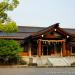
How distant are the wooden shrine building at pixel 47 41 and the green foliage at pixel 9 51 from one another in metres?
6.24

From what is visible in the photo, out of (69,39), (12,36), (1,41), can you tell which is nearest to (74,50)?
(69,39)

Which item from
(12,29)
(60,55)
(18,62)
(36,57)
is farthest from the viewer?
(60,55)

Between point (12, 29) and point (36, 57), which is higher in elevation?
point (12, 29)

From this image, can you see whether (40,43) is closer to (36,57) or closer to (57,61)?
(36,57)

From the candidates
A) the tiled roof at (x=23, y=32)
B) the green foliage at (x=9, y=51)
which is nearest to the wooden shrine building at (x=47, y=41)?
the tiled roof at (x=23, y=32)

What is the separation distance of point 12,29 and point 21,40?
51.4 ft

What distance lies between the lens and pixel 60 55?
49.2 meters

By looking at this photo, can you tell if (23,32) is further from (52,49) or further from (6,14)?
(6,14)

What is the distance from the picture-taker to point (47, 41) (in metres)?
48.1

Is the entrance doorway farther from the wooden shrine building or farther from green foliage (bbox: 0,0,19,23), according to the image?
green foliage (bbox: 0,0,19,23)

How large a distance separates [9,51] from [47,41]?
952cm

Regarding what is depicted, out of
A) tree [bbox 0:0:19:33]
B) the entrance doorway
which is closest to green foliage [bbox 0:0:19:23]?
tree [bbox 0:0:19:33]

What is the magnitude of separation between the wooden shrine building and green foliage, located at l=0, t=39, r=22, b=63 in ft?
20.5

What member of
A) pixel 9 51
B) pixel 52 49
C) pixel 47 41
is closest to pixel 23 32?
pixel 52 49
